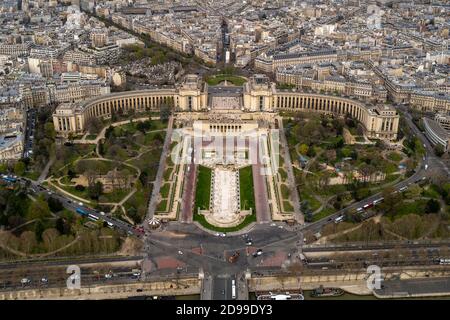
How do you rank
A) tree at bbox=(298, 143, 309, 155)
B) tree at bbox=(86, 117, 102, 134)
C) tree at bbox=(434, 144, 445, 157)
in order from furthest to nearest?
tree at bbox=(86, 117, 102, 134) → tree at bbox=(298, 143, 309, 155) → tree at bbox=(434, 144, 445, 157)

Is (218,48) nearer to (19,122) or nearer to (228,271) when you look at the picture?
(19,122)

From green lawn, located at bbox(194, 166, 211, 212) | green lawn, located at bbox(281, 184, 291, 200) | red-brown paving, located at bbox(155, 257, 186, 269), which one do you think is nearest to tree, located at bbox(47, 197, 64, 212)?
red-brown paving, located at bbox(155, 257, 186, 269)

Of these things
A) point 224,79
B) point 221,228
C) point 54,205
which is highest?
point 224,79

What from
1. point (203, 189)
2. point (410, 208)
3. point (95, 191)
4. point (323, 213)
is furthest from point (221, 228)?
point (410, 208)

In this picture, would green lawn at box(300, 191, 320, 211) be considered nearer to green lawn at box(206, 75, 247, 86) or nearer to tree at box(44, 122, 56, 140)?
tree at box(44, 122, 56, 140)

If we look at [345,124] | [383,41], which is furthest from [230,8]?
[345,124]

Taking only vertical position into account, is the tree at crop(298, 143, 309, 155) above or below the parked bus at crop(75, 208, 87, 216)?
above

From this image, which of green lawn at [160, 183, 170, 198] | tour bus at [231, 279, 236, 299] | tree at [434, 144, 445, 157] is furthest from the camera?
tree at [434, 144, 445, 157]

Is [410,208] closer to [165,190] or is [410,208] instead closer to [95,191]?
[165,190]
